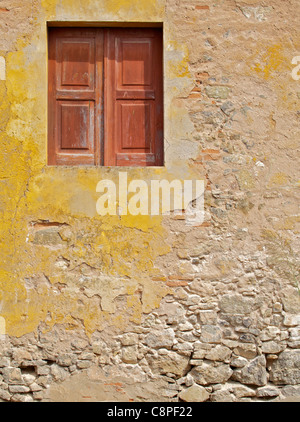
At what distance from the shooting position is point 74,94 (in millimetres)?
3953

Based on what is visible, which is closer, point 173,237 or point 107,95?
point 173,237

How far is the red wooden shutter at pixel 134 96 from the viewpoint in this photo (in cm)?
396

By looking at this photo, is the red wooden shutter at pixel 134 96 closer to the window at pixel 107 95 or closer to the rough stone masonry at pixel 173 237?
the window at pixel 107 95

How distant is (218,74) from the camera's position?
3.83 meters

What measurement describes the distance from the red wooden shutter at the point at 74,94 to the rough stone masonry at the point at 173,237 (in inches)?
6.0

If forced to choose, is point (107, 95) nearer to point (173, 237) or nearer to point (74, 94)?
point (74, 94)

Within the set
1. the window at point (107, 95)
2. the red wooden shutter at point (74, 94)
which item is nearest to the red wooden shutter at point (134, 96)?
the window at point (107, 95)

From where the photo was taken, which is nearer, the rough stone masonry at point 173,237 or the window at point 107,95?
the rough stone masonry at point 173,237

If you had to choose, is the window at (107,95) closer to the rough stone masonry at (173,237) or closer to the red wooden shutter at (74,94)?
the red wooden shutter at (74,94)

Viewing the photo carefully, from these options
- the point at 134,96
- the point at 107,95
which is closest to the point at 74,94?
the point at 107,95

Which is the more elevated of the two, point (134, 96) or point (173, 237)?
point (134, 96)

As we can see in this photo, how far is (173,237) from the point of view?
147 inches

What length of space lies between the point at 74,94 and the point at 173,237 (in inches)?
57.9
